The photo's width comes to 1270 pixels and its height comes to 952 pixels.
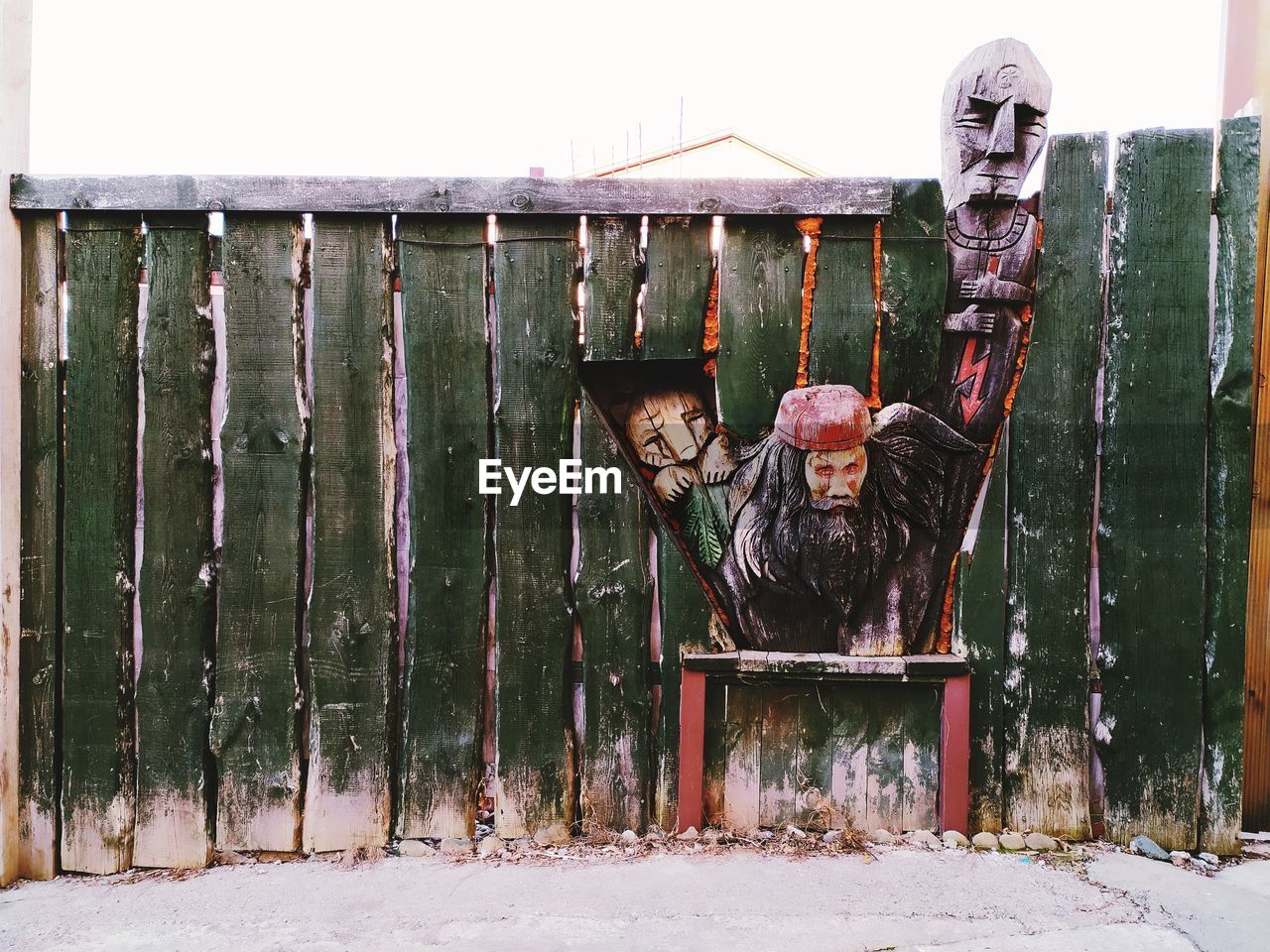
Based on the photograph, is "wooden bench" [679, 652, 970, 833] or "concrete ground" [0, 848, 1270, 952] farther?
"wooden bench" [679, 652, 970, 833]

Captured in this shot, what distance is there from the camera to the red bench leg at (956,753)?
2639 mm

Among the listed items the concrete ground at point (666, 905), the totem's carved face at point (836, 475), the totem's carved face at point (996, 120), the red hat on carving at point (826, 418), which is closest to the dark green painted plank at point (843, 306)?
the red hat on carving at point (826, 418)

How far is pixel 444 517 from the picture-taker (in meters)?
2.65

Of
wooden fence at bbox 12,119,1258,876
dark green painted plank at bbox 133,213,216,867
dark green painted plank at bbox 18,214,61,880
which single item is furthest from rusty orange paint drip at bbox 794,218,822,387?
dark green painted plank at bbox 18,214,61,880

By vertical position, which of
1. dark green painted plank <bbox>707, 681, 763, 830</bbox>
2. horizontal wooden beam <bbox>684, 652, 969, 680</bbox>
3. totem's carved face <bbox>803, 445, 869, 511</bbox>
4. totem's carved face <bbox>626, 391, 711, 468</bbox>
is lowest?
dark green painted plank <bbox>707, 681, 763, 830</bbox>

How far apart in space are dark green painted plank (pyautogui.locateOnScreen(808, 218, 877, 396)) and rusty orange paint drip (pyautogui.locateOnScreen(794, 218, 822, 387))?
12mm

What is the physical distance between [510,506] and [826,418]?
3.79 ft

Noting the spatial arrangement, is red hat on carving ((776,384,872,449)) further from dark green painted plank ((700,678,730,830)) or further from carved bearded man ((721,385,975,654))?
dark green painted plank ((700,678,730,830))

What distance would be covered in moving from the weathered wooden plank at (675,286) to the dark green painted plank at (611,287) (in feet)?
0.19

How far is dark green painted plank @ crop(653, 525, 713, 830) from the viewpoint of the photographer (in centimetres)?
266

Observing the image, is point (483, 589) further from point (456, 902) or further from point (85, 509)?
point (85, 509)

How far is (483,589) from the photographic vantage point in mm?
2668

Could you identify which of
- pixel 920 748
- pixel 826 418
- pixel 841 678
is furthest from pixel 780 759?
pixel 826 418

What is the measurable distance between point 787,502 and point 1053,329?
1150 mm
